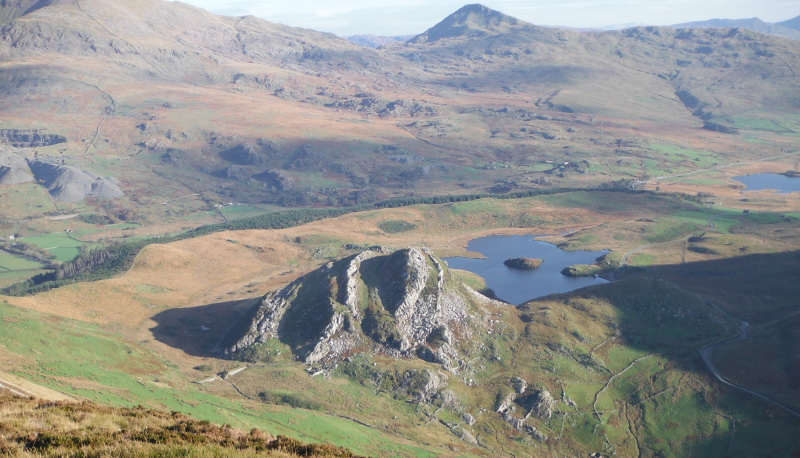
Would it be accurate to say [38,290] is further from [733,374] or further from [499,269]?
[733,374]

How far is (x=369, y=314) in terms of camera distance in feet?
343

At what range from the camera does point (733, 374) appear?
93188 mm

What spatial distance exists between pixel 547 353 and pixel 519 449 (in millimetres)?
20949

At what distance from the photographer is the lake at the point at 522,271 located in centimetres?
14488

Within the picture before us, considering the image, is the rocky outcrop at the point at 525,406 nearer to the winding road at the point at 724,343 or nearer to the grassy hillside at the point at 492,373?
the grassy hillside at the point at 492,373

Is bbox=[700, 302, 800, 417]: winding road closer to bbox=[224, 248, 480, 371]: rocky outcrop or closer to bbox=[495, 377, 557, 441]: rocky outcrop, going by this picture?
bbox=[495, 377, 557, 441]: rocky outcrop

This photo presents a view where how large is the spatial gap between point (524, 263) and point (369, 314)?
7046cm

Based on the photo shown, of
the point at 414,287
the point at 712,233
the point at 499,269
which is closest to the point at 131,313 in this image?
the point at 414,287

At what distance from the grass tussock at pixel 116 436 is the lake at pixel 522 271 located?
103m

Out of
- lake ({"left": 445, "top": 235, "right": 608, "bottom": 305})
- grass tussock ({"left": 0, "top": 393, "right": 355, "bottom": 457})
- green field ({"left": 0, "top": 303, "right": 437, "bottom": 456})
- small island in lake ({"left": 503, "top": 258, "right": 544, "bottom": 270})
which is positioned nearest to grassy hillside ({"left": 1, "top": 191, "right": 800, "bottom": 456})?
green field ({"left": 0, "top": 303, "right": 437, "bottom": 456})

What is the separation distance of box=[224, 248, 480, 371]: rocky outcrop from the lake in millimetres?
35113

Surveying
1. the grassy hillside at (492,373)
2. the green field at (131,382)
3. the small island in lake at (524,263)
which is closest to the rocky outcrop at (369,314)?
the grassy hillside at (492,373)

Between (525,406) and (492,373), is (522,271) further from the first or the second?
(525,406)

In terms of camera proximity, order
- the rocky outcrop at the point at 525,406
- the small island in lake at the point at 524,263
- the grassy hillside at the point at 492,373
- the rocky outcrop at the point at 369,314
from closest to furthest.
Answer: the grassy hillside at the point at 492,373 → the rocky outcrop at the point at 525,406 → the rocky outcrop at the point at 369,314 → the small island in lake at the point at 524,263
